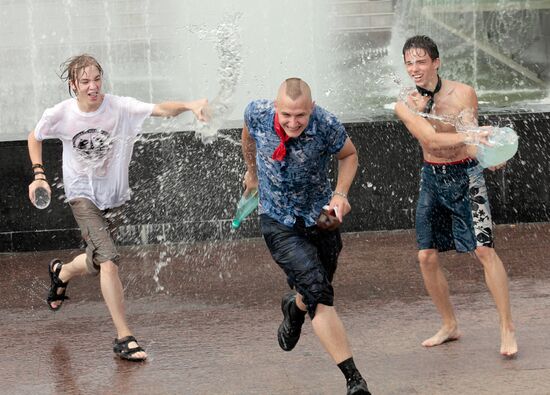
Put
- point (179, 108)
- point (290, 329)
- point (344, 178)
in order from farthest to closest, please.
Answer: point (179, 108)
point (290, 329)
point (344, 178)

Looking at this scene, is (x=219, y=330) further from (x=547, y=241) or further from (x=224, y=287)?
(x=547, y=241)

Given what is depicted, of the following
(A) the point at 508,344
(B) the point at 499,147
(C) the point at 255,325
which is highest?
(B) the point at 499,147

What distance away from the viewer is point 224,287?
8.00m

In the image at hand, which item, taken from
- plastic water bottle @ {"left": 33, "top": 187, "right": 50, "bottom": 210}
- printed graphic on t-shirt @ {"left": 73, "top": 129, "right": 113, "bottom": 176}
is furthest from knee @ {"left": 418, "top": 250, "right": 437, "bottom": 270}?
plastic water bottle @ {"left": 33, "top": 187, "right": 50, "bottom": 210}

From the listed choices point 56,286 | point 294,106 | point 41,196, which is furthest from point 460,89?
point 56,286

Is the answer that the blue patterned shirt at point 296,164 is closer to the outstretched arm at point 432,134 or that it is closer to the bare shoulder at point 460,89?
the outstretched arm at point 432,134

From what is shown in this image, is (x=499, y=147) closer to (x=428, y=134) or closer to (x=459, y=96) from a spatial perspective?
(x=428, y=134)

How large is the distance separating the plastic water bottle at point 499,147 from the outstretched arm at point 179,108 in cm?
150

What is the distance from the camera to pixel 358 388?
5172mm

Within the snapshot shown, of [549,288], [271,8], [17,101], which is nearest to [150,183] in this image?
[549,288]

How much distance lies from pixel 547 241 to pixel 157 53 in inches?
345

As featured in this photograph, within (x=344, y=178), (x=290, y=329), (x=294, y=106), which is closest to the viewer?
(x=294, y=106)

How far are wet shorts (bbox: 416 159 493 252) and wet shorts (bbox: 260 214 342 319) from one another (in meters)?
0.83

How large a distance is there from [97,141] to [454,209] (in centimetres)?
204
